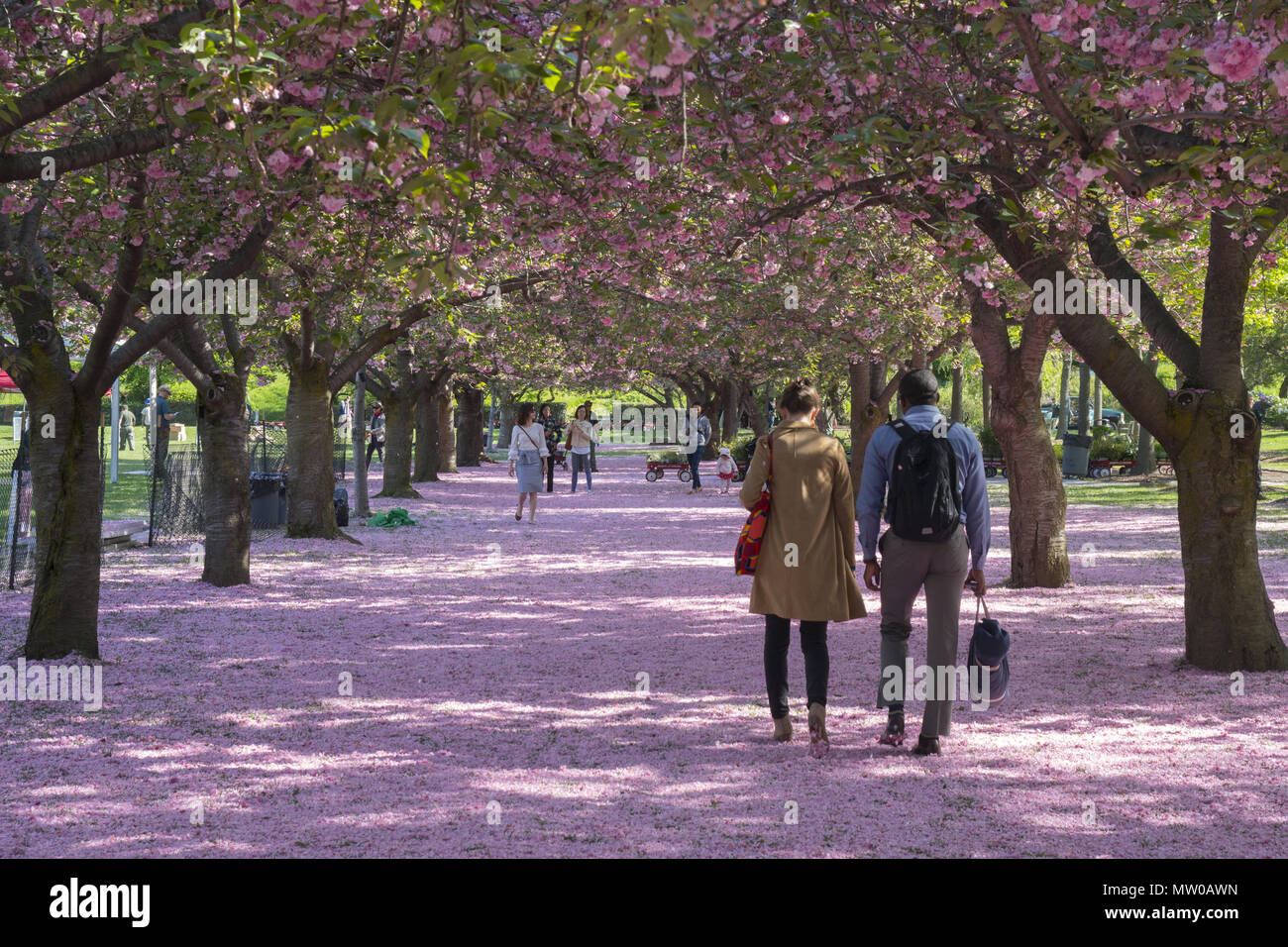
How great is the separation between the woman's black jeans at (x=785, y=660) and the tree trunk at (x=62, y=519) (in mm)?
5000

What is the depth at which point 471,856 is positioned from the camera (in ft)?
15.7

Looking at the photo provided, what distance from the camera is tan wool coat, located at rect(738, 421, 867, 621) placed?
632cm

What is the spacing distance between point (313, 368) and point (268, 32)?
11.7 metres

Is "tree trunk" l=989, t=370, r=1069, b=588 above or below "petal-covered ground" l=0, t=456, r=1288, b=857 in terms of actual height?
above

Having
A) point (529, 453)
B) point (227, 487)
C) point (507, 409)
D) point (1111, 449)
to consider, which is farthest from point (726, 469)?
point (507, 409)

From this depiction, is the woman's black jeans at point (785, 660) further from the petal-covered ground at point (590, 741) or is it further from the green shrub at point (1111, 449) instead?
the green shrub at point (1111, 449)

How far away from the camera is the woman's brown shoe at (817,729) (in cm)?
641

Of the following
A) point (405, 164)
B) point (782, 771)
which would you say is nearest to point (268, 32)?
point (405, 164)

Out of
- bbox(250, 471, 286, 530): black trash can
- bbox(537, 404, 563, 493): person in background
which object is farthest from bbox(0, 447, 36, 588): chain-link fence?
bbox(537, 404, 563, 493): person in background

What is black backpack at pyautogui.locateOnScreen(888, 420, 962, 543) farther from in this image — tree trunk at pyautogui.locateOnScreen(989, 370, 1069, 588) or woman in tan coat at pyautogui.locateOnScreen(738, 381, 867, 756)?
tree trunk at pyautogui.locateOnScreen(989, 370, 1069, 588)

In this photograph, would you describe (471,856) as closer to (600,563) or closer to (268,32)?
(268,32)

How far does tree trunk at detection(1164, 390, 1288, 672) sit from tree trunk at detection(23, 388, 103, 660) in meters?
7.58

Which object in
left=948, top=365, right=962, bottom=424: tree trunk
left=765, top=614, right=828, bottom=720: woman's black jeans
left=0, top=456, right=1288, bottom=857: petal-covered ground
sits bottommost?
left=0, top=456, right=1288, bottom=857: petal-covered ground

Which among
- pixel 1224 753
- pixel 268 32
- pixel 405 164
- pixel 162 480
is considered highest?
pixel 268 32
